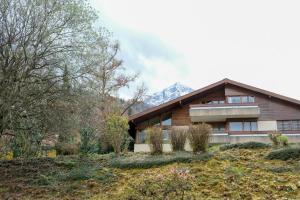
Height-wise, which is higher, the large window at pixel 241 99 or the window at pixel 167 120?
the large window at pixel 241 99

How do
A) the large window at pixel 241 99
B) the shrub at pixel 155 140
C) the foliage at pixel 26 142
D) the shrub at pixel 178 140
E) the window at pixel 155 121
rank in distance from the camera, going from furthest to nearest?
the large window at pixel 241 99, the window at pixel 155 121, the shrub at pixel 178 140, the shrub at pixel 155 140, the foliage at pixel 26 142

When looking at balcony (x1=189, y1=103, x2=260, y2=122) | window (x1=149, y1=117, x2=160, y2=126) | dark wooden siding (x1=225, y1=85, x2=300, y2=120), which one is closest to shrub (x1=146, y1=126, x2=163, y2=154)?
balcony (x1=189, y1=103, x2=260, y2=122)

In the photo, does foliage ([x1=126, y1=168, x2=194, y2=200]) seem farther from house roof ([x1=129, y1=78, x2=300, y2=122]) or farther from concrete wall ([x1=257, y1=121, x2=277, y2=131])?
concrete wall ([x1=257, y1=121, x2=277, y2=131])

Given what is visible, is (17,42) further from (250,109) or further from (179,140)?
(250,109)

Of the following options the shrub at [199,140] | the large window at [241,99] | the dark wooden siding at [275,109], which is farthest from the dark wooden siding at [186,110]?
the shrub at [199,140]

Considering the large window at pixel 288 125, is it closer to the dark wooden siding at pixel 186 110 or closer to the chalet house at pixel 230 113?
the chalet house at pixel 230 113

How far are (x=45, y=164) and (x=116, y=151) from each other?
3.42 metres

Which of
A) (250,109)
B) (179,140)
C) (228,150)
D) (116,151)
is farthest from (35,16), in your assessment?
(250,109)

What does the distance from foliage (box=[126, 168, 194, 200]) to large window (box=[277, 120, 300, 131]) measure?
24.7 meters

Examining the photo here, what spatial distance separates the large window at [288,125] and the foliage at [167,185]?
81.1 ft

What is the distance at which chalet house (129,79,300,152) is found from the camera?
3000cm

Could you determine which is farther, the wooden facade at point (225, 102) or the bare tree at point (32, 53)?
the wooden facade at point (225, 102)

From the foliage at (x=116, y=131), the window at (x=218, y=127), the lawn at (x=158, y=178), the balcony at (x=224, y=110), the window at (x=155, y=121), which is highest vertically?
the balcony at (x=224, y=110)

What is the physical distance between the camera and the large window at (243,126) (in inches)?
1211
